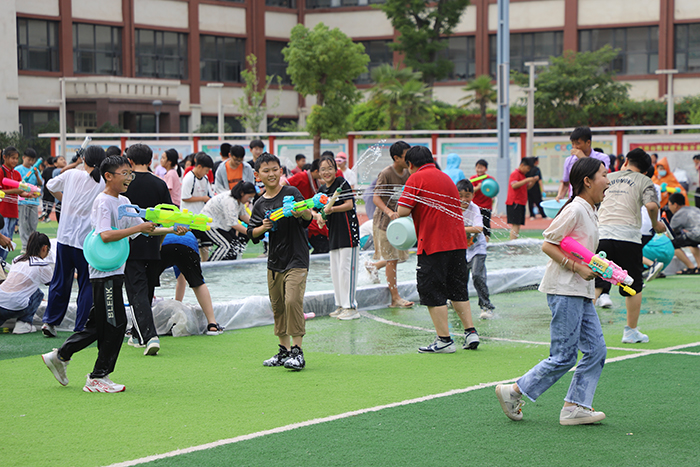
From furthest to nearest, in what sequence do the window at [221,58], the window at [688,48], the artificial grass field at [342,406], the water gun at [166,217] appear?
the window at [221,58] → the window at [688,48] → the water gun at [166,217] → the artificial grass field at [342,406]

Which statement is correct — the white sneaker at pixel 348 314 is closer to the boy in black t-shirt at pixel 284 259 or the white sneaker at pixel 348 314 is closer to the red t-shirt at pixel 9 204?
the boy in black t-shirt at pixel 284 259

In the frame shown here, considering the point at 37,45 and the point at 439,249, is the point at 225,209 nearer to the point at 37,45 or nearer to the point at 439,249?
the point at 439,249

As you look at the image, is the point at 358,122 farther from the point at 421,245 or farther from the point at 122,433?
the point at 122,433

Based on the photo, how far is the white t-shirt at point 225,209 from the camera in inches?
409

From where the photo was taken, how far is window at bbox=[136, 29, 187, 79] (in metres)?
42.3

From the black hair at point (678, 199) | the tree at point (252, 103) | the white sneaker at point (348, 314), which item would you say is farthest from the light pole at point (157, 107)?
the white sneaker at point (348, 314)

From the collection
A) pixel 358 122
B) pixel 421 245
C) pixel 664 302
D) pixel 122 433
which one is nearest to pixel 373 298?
pixel 421 245

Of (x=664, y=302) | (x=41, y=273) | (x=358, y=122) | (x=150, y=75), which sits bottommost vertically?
(x=664, y=302)

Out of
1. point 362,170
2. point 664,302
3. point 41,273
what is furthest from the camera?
point 362,170

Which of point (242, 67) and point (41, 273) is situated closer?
point (41, 273)

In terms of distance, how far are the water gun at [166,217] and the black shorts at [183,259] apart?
183 centimetres

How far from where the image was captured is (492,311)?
970cm

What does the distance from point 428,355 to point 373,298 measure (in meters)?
2.81

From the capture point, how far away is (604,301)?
10.1m
